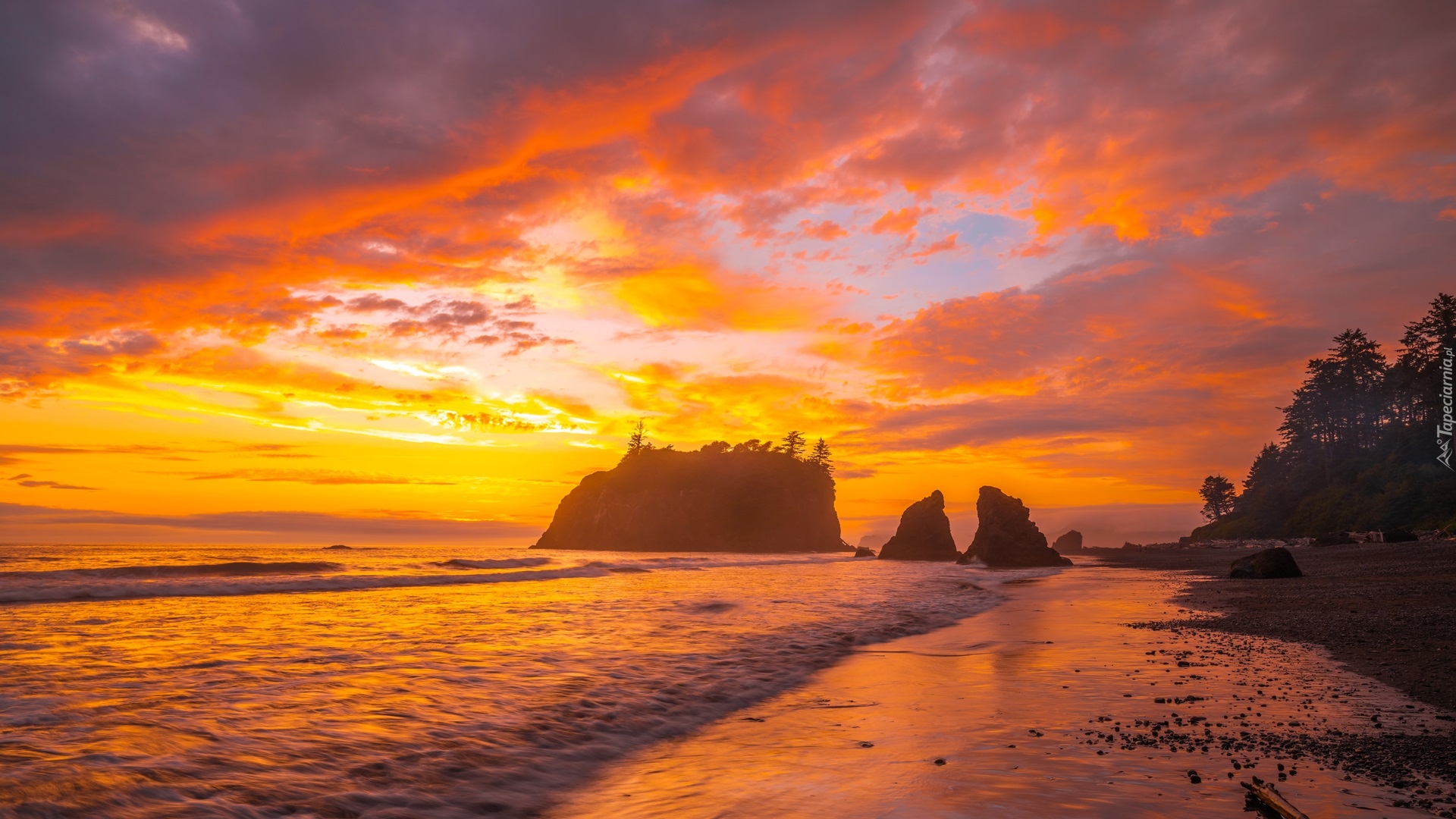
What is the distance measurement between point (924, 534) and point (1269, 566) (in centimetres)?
5540

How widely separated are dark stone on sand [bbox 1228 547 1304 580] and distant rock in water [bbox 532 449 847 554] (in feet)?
334

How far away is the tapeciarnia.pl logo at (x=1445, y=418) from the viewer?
52.6 metres

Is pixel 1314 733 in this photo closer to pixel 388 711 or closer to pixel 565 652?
pixel 388 711

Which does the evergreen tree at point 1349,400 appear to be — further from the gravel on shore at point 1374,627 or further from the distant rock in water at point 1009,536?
the gravel on shore at point 1374,627

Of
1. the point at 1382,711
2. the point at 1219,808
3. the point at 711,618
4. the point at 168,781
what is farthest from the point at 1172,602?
the point at 168,781

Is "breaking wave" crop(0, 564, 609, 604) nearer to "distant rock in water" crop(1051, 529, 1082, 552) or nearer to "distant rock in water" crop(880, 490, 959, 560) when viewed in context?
"distant rock in water" crop(880, 490, 959, 560)

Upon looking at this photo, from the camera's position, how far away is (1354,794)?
461 cm

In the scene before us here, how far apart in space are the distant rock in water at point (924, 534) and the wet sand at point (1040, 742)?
7254 centimetres

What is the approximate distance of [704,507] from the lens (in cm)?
13362

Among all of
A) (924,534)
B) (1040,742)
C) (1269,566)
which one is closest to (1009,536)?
(924,534)

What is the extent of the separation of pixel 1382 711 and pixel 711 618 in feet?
42.9

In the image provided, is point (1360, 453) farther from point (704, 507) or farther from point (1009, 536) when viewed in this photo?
point (704, 507)

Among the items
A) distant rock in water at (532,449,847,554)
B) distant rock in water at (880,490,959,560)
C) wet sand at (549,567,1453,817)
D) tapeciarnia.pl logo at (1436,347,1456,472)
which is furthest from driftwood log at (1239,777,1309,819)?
distant rock in water at (532,449,847,554)

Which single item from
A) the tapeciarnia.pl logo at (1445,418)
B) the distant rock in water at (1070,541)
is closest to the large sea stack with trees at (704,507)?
the distant rock in water at (1070,541)
